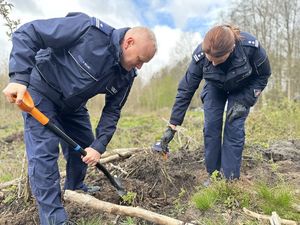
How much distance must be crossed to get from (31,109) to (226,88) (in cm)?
215

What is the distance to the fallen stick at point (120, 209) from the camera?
3.14 m

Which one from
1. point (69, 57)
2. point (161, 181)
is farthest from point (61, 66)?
point (161, 181)

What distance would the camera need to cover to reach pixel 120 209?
327 cm

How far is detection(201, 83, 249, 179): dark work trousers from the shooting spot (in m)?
4.37

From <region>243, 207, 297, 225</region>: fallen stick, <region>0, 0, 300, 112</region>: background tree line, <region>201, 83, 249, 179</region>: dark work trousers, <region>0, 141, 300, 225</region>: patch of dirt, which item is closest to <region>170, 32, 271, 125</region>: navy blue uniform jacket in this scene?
<region>201, 83, 249, 179</region>: dark work trousers

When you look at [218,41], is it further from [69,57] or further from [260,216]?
[260,216]

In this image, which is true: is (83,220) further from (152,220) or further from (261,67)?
(261,67)

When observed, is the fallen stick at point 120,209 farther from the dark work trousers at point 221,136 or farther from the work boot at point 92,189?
the dark work trousers at point 221,136

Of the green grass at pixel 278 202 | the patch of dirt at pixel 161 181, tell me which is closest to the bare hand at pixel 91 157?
the patch of dirt at pixel 161 181

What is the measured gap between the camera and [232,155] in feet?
14.3

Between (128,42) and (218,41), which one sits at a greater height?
(128,42)

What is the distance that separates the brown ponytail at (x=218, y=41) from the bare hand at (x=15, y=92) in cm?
175

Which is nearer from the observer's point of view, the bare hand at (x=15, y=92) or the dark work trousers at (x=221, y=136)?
the bare hand at (x=15, y=92)

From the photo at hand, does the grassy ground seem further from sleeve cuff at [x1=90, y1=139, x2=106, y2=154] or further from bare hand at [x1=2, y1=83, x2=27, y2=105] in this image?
bare hand at [x1=2, y1=83, x2=27, y2=105]
